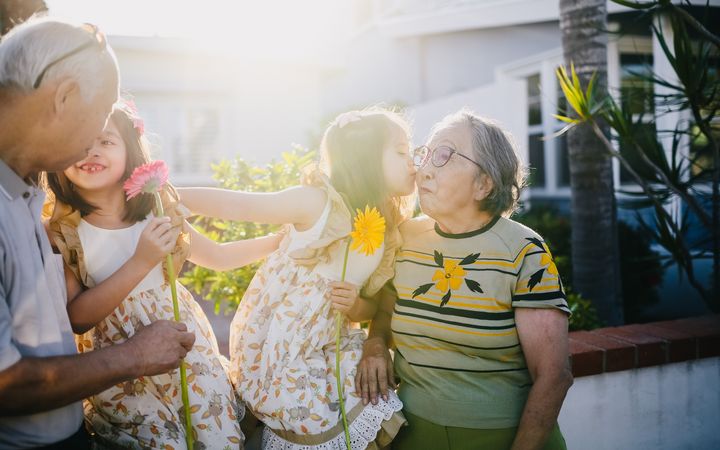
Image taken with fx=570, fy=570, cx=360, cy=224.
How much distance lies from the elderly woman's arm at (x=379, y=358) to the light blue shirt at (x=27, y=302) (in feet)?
3.17

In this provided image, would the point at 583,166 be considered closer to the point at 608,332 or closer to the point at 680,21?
the point at 680,21

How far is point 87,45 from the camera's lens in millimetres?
1459

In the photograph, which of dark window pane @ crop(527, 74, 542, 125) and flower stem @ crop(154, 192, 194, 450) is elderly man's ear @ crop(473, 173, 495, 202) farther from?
dark window pane @ crop(527, 74, 542, 125)

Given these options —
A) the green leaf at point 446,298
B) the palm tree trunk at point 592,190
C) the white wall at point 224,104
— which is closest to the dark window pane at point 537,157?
the white wall at point 224,104

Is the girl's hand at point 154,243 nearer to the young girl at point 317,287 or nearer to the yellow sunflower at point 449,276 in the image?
the young girl at point 317,287

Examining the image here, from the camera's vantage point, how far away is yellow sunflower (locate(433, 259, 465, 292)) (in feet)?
6.82

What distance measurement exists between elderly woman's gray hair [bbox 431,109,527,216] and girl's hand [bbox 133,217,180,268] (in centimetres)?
111

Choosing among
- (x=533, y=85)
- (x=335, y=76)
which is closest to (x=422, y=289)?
(x=533, y=85)

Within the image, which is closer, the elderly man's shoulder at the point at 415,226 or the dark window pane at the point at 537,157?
the elderly man's shoulder at the point at 415,226

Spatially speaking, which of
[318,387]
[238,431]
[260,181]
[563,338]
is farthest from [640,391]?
[260,181]

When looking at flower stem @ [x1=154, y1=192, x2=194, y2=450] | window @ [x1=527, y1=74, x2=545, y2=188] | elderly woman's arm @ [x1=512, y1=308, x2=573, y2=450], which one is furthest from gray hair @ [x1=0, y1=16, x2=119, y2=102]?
window @ [x1=527, y1=74, x2=545, y2=188]

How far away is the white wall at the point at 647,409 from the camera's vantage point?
2834 mm

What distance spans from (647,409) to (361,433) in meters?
1.82

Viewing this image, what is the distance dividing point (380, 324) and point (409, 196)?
57 centimetres
